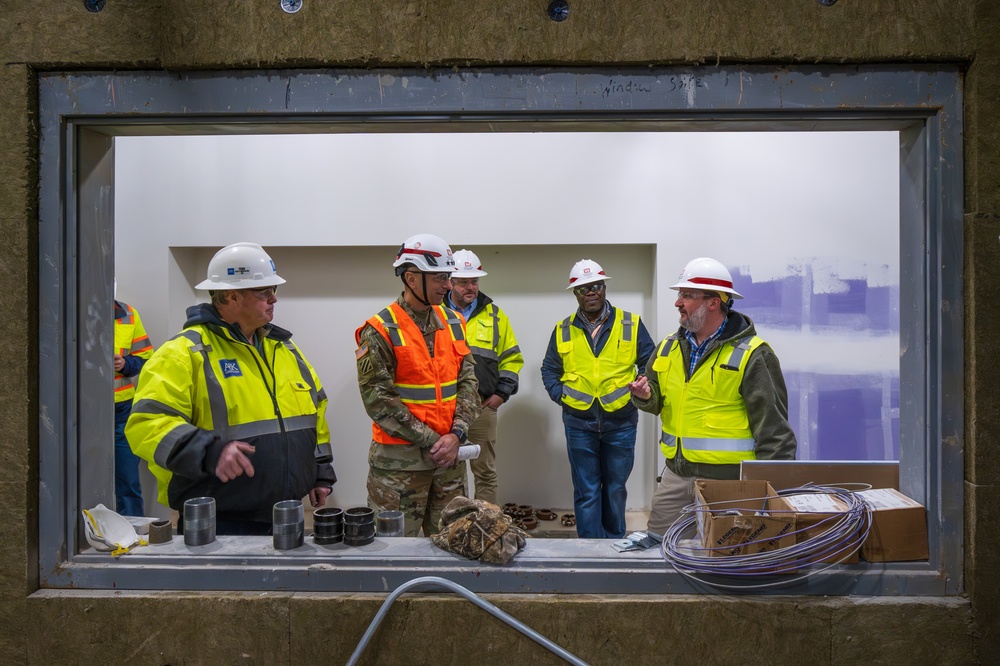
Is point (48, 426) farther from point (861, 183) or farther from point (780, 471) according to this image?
point (861, 183)

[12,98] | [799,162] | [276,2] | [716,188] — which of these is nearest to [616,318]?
[716,188]

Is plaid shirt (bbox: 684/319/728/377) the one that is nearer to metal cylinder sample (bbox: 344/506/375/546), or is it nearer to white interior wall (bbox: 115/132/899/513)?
metal cylinder sample (bbox: 344/506/375/546)

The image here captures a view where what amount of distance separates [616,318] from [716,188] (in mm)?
1321

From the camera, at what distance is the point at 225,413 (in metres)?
2.47

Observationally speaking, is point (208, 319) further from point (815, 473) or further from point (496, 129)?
point (815, 473)

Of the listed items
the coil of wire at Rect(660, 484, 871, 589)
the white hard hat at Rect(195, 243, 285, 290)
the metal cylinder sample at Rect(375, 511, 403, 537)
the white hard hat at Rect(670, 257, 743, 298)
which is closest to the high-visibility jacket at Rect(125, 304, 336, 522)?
the white hard hat at Rect(195, 243, 285, 290)

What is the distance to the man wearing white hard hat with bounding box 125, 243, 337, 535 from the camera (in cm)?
231

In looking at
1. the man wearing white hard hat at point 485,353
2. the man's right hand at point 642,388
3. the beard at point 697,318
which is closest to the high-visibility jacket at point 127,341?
the man wearing white hard hat at point 485,353

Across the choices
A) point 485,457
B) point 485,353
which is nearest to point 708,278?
point 485,353

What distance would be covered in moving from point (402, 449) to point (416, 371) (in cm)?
37

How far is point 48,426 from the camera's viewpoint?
190 cm

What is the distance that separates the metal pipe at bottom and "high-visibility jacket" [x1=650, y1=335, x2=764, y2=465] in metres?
1.46

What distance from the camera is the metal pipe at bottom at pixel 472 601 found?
1794mm

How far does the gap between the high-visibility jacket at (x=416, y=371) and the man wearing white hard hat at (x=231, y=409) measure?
56 cm
